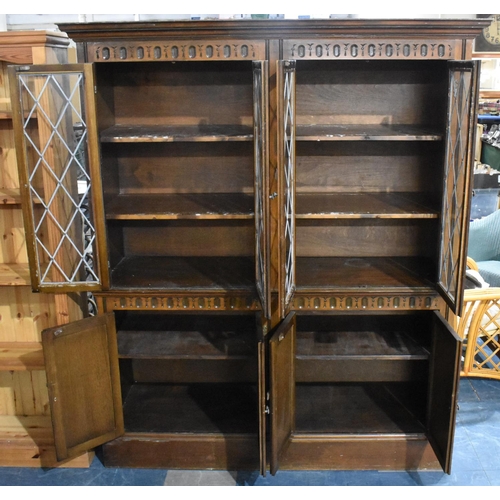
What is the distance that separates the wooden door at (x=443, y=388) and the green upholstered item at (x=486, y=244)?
75.4 inches

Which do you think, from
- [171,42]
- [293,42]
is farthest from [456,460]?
[171,42]

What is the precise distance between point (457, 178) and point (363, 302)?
68 centimetres

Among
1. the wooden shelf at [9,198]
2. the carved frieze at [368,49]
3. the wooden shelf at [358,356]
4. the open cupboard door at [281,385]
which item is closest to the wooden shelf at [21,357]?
the wooden shelf at [9,198]

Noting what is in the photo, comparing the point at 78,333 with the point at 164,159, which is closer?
the point at 78,333

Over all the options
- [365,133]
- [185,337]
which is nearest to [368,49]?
[365,133]

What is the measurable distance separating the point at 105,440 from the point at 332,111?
1.91m

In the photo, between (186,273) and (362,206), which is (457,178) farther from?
(186,273)

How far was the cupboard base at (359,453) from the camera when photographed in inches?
113

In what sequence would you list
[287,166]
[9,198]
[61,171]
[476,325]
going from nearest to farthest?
1. [287,166]
2. [61,171]
3. [9,198]
4. [476,325]

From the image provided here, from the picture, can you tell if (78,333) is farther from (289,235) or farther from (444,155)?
(444,155)

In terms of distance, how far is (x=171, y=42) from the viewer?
2.38 meters

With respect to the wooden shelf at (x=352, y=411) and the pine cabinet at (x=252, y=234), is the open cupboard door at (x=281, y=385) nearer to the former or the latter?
the pine cabinet at (x=252, y=234)

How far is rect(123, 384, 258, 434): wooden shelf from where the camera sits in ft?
9.68

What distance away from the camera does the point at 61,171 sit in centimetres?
255
